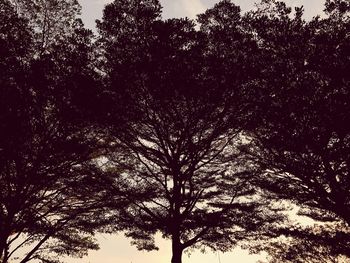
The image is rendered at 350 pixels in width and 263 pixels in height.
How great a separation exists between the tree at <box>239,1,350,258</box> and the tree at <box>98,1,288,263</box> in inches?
58.4

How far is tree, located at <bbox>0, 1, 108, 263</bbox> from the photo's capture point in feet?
37.4

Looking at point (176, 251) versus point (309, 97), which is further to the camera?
point (176, 251)

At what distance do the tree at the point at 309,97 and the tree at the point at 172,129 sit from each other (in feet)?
4.87

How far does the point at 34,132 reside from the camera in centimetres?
1272

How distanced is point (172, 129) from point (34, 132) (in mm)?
5626

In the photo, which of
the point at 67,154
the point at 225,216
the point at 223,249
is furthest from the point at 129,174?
the point at 223,249

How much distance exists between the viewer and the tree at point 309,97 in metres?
11.3

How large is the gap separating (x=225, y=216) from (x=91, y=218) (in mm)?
6407

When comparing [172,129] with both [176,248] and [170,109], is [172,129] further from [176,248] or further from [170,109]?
[176,248]

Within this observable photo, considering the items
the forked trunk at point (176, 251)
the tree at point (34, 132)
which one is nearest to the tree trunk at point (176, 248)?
the forked trunk at point (176, 251)

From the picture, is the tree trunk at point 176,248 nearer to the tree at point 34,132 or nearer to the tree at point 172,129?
the tree at point 172,129

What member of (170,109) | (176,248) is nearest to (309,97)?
(170,109)

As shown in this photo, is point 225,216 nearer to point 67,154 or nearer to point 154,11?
point 67,154

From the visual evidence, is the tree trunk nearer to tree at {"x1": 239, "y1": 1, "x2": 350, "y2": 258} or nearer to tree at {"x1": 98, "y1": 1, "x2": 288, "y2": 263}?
tree at {"x1": 98, "y1": 1, "x2": 288, "y2": 263}
